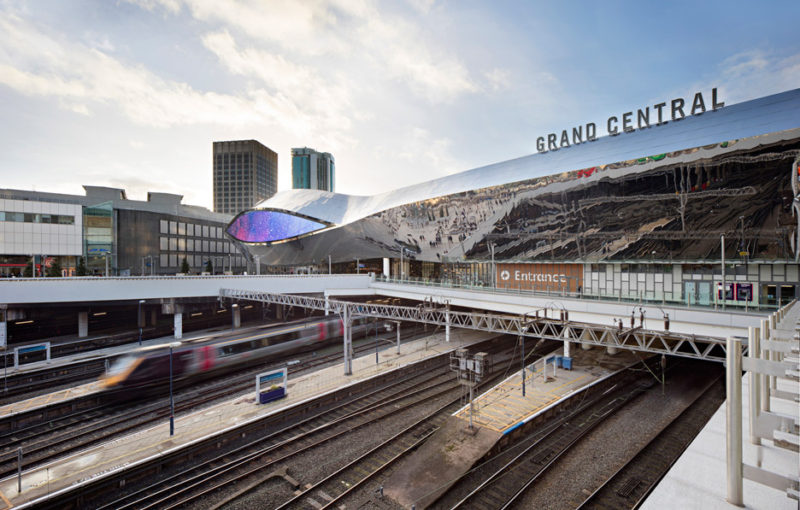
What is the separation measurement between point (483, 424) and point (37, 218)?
242ft

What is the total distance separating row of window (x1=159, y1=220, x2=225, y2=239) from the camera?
77.6m

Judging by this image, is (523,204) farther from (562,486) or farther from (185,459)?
(185,459)

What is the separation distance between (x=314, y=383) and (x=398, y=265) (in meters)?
45.7

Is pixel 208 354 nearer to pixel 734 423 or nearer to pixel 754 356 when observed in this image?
pixel 734 423

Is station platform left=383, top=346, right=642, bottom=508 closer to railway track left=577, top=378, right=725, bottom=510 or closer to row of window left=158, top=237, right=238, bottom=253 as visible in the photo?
railway track left=577, top=378, right=725, bottom=510

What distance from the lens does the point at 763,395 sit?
8258mm

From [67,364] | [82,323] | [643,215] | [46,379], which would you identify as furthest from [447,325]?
[82,323]

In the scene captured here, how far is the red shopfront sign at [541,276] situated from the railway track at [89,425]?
3398 centimetres

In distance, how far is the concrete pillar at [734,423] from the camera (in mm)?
6418

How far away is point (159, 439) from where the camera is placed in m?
18.0

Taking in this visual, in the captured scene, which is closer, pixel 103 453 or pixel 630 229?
pixel 103 453

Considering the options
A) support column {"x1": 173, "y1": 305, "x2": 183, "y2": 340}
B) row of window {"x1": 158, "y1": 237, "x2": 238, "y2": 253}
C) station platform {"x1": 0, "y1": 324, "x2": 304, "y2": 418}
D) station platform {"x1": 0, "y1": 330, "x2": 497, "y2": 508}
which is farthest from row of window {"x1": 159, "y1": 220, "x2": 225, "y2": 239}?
station platform {"x1": 0, "y1": 330, "x2": 497, "y2": 508}

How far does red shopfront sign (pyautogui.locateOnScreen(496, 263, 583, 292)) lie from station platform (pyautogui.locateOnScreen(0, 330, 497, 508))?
23.5m

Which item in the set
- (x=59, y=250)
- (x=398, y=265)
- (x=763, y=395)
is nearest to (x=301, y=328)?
(x=763, y=395)
